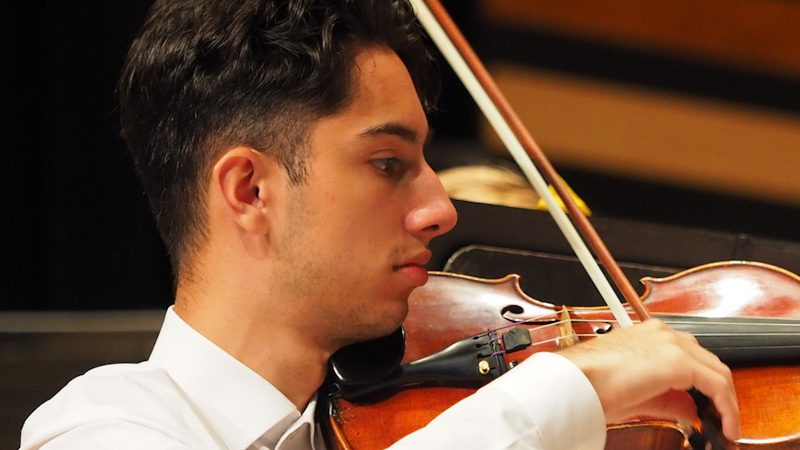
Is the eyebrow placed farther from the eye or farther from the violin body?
the violin body

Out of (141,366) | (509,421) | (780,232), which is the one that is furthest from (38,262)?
(780,232)

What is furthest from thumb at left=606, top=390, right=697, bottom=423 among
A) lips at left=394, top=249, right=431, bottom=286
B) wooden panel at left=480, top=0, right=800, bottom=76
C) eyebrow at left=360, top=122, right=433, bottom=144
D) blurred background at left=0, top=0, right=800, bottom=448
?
wooden panel at left=480, top=0, right=800, bottom=76

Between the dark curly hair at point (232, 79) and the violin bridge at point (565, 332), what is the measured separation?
1.24 feet

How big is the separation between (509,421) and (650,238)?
638 mm

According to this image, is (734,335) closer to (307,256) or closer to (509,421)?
(509,421)

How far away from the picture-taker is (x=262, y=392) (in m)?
1.16

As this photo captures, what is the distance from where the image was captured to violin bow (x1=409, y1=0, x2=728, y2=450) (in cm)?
125

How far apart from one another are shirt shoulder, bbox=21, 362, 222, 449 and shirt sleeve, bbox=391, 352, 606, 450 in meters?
0.26

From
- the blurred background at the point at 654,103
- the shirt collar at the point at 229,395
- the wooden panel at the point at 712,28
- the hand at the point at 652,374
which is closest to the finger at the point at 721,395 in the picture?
the hand at the point at 652,374

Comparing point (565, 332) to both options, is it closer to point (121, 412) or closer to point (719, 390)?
point (719, 390)

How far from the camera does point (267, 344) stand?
117cm

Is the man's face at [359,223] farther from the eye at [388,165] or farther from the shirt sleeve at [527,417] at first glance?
the shirt sleeve at [527,417]

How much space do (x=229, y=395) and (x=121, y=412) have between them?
13 cm

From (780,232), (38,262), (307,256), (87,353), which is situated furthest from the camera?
(780,232)
